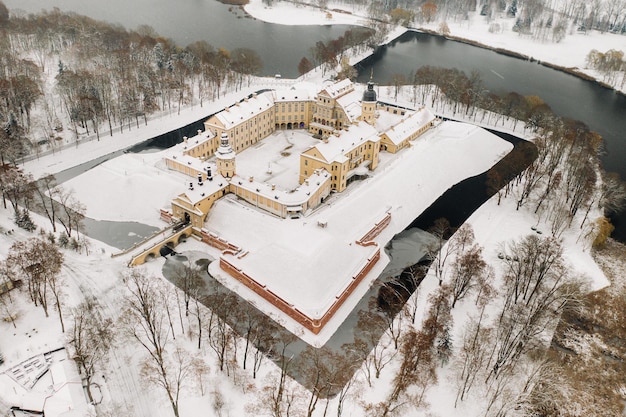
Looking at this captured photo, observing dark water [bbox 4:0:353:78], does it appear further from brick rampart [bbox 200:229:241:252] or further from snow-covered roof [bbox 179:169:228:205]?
brick rampart [bbox 200:229:241:252]

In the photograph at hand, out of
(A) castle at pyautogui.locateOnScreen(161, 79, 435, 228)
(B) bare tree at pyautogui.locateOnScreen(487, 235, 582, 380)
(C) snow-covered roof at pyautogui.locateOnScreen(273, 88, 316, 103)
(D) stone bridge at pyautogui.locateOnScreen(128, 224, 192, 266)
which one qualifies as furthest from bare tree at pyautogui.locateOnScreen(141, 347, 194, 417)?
(C) snow-covered roof at pyautogui.locateOnScreen(273, 88, 316, 103)

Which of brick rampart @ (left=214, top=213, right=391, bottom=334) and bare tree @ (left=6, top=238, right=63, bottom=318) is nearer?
bare tree @ (left=6, top=238, right=63, bottom=318)

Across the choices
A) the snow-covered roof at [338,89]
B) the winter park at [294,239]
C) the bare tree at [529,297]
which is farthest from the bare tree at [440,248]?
the snow-covered roof at [338,89]

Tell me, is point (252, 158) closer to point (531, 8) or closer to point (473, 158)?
point (473, 158)

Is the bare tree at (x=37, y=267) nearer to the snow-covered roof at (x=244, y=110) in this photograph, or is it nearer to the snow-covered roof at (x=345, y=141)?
the snow-covered roof at (x=244, y=110)

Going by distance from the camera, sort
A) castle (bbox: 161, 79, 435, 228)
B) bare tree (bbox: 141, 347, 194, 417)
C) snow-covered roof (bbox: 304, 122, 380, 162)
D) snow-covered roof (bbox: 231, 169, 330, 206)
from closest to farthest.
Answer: bare tree (bbox: 141, 347, 194, 417) < snow-covered roof (bbox: 231, 169, 330, 206) < castle (bbox: 161, 79, 435, 228) < snow-covered roof (bbox: 304, 122, 380, 162)

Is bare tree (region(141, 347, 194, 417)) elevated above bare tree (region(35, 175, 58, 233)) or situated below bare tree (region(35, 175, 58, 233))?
below
